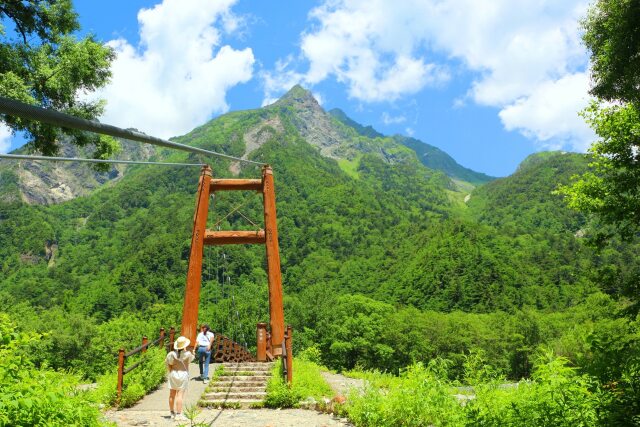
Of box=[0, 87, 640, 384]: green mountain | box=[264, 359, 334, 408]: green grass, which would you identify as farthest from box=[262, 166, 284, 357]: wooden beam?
box=[0, 87, 640, 384]: green mountain

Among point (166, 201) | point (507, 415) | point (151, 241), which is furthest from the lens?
point (166, 201)

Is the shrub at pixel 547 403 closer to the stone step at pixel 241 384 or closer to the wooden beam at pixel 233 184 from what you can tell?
the stone step at pixel 241 384

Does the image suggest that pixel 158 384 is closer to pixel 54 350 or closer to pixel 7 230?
pixel 54 350

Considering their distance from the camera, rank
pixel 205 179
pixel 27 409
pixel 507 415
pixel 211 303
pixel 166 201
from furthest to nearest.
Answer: pixel 166 201 < pixel 211 303 < pixel 205 179 < pixel 507 415 < pixel 27 409

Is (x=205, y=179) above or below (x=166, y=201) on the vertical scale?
below

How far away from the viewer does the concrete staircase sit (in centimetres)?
817

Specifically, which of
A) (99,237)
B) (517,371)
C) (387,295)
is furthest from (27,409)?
(99,237)

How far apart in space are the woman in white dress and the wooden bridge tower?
166 inches

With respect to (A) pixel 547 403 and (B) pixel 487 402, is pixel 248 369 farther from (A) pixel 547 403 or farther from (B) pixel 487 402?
(A) pixel 547 403

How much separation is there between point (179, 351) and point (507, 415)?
455 cm

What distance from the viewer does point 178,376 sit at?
6.97m

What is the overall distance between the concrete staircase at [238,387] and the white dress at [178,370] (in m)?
1.25

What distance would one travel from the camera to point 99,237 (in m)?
102

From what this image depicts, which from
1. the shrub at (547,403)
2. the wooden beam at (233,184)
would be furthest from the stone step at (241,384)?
the wooden beam at (233,184)
